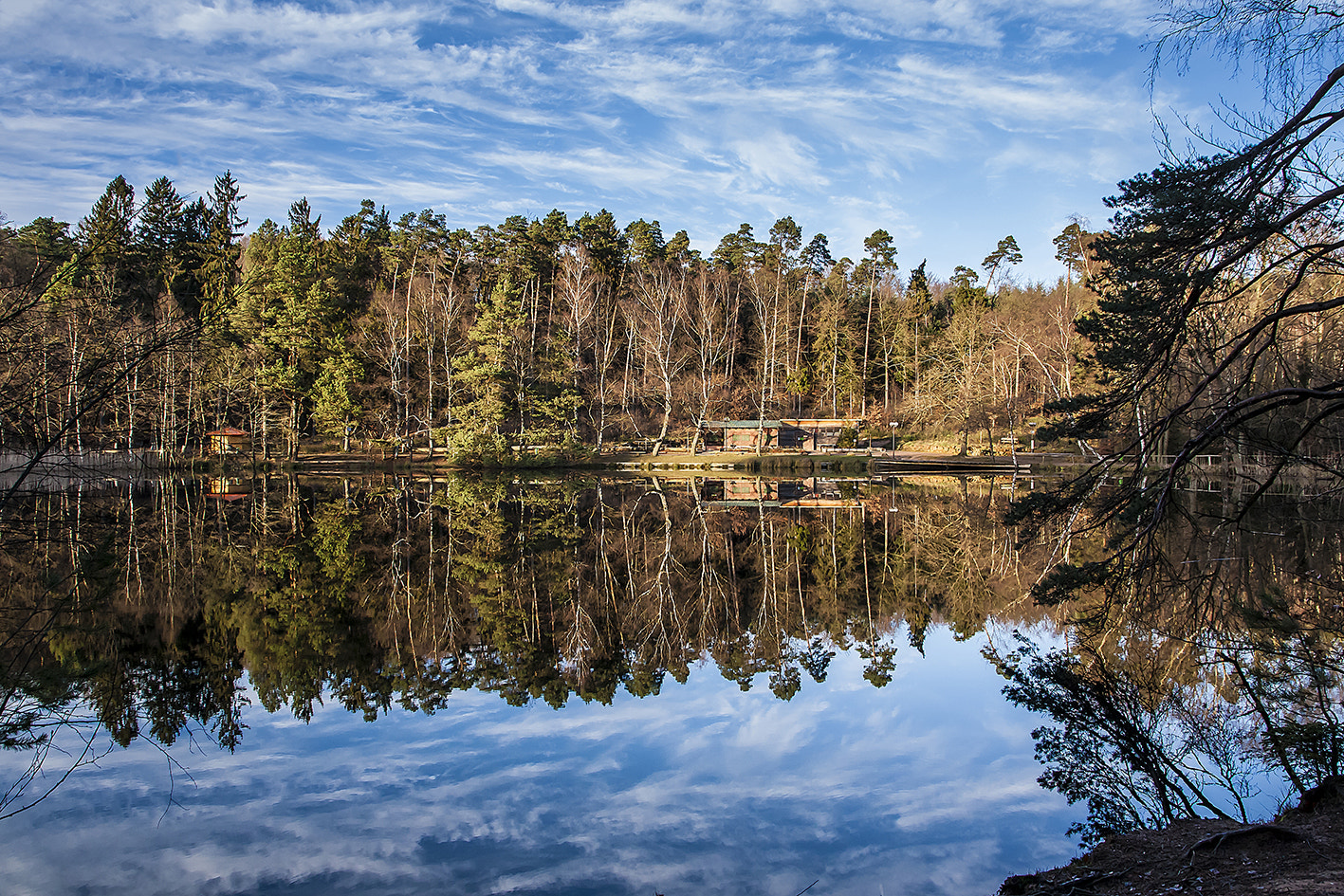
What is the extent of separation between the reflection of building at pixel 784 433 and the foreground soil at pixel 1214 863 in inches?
1726

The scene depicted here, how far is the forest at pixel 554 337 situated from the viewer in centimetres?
4072

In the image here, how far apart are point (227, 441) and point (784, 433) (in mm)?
31919

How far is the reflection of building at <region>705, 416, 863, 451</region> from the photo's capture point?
1932 inches

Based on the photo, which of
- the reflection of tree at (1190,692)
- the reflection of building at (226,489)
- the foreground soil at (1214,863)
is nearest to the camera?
the foreground soil at (1214,863)

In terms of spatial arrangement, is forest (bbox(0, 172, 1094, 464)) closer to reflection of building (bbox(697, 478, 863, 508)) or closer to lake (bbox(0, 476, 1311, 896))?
reflection of building (bbox(697, 478, 863, 508))

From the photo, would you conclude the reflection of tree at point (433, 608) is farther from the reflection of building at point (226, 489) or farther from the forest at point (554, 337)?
the forest at point (554, 337)

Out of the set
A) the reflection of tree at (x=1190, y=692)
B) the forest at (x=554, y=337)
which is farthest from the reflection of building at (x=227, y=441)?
the reflection of tree at (x=1190, y=692)

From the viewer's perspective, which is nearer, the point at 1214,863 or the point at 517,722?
the point at 1214,863

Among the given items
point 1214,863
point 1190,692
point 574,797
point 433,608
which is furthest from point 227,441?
point 1214,863

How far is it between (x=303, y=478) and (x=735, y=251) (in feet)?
128

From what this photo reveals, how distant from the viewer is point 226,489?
103ft

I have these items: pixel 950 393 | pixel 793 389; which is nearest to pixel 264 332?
pixel 793 389

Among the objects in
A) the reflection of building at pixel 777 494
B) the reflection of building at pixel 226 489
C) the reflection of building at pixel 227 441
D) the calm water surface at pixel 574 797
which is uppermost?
the reflection of building at pixel 227 441

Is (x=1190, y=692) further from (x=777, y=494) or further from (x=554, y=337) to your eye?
(x=554, y=337)
